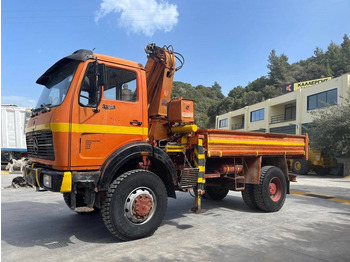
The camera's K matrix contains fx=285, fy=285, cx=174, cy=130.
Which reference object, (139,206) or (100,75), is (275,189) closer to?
(139,206)

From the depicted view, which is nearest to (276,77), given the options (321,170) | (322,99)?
(322,99)

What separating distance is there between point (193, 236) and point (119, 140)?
203cm

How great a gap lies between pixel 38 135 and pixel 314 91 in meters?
26.7

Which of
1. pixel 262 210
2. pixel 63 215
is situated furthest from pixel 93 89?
pixel 262 210

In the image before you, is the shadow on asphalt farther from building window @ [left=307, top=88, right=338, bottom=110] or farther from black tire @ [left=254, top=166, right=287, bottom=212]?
building window @ [left=307, top=88, right=338, bottom=110]

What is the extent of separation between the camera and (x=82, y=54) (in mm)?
4453

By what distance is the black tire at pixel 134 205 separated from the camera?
4309mm

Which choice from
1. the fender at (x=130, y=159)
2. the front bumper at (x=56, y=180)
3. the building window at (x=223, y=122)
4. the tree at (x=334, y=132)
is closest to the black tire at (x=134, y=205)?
the fender at (x=130, y=159)

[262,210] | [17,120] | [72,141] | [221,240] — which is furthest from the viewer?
[17,120]

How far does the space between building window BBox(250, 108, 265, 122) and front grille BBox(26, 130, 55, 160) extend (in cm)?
3460

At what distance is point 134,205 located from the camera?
450 centimetres

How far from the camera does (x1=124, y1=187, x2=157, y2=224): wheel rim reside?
446 cm

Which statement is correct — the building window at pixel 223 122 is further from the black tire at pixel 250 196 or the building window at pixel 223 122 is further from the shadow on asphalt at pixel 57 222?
the black tire at pixel 250 196

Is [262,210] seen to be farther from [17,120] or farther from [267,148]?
[17,120]
